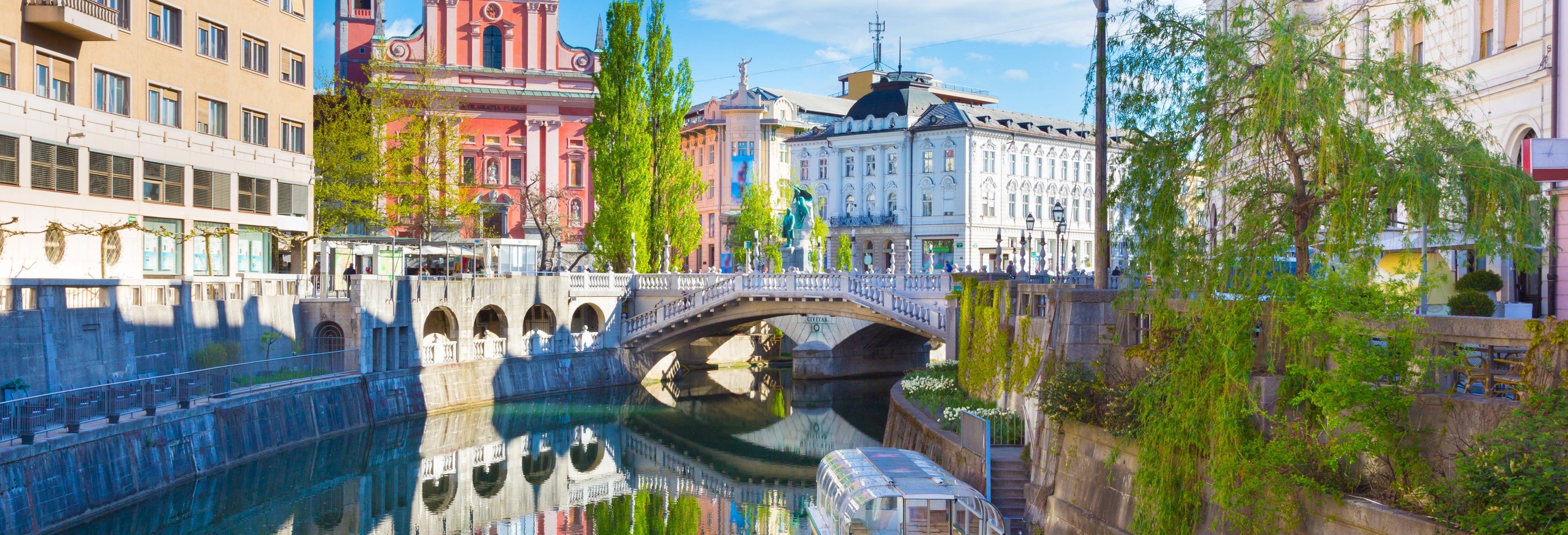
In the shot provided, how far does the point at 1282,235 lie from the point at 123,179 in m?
37.0

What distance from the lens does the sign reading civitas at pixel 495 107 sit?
7356cm

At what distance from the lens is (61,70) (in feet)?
129

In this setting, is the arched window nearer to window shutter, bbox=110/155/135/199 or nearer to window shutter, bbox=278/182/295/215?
window shutter, bbox=278/182/295/215

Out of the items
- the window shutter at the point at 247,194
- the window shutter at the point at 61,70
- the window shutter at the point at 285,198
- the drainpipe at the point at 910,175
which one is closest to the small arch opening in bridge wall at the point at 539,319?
the window shutter at the point at 285,198

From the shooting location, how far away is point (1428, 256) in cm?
2234

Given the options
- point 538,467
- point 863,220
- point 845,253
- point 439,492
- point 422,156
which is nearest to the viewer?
point 439,492

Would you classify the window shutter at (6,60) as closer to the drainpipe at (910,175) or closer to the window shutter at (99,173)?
the window shutter at (99,173)

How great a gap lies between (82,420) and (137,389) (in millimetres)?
2416

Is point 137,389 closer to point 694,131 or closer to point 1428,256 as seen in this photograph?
point 1428,256

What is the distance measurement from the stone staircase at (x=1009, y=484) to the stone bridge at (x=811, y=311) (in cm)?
1601

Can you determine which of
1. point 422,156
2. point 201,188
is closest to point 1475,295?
point 201,188

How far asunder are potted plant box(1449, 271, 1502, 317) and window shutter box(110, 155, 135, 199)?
3808 centimetres

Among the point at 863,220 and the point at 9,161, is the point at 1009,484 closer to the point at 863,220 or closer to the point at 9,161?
the point at 9,161

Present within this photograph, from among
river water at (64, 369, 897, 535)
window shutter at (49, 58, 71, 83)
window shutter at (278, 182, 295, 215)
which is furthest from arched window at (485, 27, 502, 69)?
window shutter at (49, 58, 71, 83)
